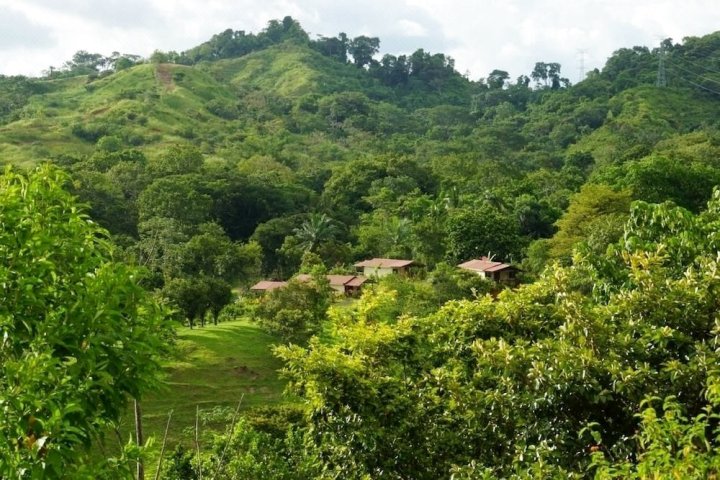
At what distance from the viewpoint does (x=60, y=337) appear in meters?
3.77

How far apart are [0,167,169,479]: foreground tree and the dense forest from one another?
0.05ft

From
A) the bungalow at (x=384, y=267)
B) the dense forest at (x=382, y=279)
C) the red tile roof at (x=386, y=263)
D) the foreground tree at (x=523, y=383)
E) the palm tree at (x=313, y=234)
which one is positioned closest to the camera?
the dense forest at (x=382, y=279)

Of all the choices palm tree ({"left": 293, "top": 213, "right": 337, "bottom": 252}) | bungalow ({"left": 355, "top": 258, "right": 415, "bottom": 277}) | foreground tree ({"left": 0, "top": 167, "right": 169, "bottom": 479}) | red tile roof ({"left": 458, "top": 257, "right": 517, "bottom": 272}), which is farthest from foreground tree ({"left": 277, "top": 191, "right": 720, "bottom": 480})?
palm tree ({"left": 293, "top": 213, "right": 337, "bottom": 252})

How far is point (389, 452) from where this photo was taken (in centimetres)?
643

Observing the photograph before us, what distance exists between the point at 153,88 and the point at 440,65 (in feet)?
185

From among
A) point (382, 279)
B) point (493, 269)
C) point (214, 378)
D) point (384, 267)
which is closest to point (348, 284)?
point (384, 267)

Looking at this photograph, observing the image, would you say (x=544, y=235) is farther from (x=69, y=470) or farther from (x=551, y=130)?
(x=551, y=130)

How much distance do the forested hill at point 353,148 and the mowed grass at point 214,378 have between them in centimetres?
358

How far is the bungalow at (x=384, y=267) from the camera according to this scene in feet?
130

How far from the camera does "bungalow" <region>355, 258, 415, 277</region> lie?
39562 mm

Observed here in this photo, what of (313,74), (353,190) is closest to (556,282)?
(353,190)

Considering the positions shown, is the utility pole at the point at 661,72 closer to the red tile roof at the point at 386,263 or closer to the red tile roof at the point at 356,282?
the red tile roof at the point at 386,263

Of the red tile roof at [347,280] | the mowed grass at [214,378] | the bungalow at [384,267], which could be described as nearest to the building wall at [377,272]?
the bungalow at [384,267]

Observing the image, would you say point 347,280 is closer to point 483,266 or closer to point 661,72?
point 483,266
